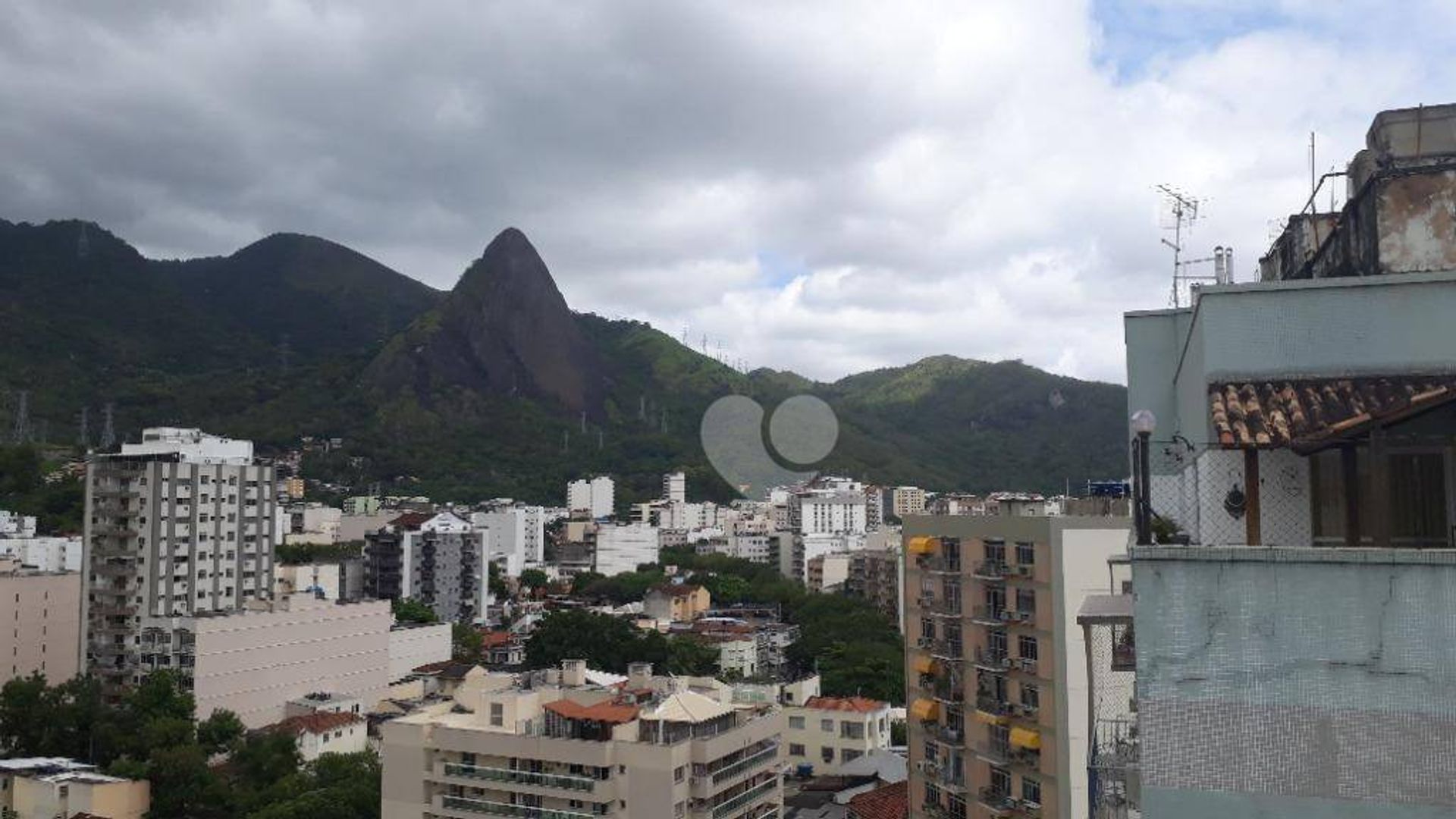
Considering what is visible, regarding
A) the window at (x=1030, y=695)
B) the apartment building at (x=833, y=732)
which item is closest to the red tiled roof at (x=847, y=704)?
the apartment building at (x=833, y=732)

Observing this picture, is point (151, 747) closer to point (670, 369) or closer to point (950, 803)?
point (950, 803)

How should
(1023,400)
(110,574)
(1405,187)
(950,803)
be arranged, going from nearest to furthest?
(1405,187), (950,803), (110,574), (1023,400)

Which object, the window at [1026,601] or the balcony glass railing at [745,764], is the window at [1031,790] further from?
the balcony glass railing at [745,764]

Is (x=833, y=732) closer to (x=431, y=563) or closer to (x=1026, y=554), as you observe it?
(x=1026, y=554)

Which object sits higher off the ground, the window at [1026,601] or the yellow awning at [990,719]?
the window at [1026,601]

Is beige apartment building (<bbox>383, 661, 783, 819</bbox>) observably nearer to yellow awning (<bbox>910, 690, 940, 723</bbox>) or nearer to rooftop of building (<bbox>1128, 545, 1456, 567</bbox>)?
yellow awning (<bbox>910, 690, 940, 723</bbox>)

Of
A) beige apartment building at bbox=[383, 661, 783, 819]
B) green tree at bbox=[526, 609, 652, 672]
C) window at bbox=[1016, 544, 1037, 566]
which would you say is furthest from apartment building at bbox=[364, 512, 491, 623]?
window at bbox=[1016, 544, 1037, 566]

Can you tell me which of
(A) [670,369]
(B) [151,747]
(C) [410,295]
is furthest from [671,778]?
(C) [410,295]
